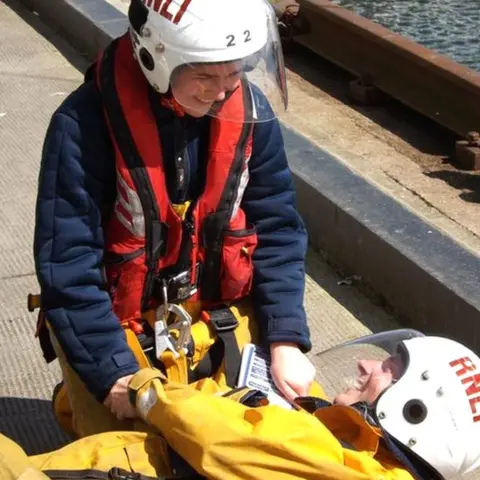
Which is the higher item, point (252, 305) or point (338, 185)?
point (252, 305)

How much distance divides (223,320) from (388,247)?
156 cm

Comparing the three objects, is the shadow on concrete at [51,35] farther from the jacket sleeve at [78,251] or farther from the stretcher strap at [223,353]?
the jacket sleeve at [78,251]

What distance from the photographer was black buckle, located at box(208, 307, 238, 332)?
3.34 meters

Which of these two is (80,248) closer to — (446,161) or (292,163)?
(292,163)

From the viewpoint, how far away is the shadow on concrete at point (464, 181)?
750 cm

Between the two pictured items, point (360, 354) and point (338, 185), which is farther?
point (338, 185)

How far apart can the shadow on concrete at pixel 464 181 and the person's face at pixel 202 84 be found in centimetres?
467

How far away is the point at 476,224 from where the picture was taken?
6863mm

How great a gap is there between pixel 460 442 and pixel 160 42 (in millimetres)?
1296

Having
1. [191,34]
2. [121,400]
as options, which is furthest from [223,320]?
[191,34]

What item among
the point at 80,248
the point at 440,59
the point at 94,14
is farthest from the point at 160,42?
the point at 440,59

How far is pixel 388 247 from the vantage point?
4.73 m

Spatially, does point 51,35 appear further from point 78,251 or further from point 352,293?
point 78,251

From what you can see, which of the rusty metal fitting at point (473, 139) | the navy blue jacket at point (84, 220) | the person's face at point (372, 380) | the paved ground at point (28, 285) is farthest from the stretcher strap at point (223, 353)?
the rusty metal fitting at point (473, 139)
